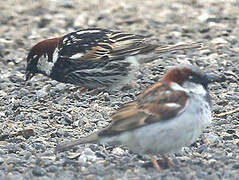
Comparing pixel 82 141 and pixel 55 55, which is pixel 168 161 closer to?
pixel 82 141

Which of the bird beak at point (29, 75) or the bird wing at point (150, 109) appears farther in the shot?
the bird beak at point (29, 75)

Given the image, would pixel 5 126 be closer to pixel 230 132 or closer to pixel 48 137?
pixel 48 137

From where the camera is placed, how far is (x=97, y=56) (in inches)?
316

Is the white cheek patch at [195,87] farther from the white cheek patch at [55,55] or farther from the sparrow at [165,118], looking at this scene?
the white cheek patch at [55,55]

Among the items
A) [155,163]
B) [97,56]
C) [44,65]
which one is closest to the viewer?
[155,163]

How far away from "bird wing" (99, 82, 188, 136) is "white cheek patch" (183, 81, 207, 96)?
0.08m

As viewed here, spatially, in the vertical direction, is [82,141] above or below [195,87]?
below

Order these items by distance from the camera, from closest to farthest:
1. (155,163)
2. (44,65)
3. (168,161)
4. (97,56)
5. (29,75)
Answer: (155,163)
(168,161)
(97,56)
(44,65)
(29,75)

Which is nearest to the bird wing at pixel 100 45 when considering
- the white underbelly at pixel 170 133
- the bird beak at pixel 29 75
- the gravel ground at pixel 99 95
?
the gravel ground at pixel 99 95

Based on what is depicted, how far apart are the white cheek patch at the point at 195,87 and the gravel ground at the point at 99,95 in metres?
0.65

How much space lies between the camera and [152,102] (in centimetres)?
562

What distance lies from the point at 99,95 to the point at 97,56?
460 mm

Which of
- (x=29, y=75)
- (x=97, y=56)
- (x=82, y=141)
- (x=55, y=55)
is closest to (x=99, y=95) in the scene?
(x=97, y=56)

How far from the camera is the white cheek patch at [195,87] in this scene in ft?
18.5
